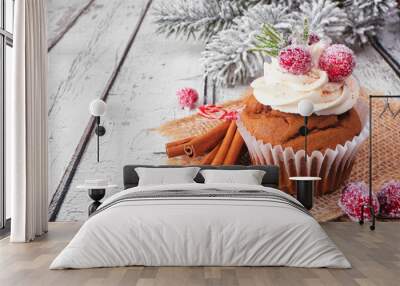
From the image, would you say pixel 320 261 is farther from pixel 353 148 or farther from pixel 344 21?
pixel 344 21

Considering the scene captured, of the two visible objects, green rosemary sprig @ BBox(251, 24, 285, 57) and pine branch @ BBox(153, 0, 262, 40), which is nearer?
green rosemary sprig @ BBox(251, 24, 285, 57)

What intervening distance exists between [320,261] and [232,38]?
3.51 meters

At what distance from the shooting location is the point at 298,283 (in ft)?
12.3

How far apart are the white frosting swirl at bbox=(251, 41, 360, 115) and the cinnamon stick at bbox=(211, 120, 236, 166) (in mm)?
460

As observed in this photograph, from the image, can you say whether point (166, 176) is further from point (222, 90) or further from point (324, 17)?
point (324, 17)

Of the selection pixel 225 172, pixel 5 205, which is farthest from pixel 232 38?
pixel 5 205

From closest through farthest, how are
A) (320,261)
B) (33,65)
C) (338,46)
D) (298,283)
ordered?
(298,283), (320,261), (33,65), (338,46)

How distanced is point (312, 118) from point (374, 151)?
2.83 feet

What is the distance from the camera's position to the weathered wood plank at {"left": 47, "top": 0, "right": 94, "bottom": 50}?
7164mm

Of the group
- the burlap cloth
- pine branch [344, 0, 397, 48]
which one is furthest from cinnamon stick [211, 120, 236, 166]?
pine branch [344, 0, 397, 48]

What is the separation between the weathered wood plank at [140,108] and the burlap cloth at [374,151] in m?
0.21

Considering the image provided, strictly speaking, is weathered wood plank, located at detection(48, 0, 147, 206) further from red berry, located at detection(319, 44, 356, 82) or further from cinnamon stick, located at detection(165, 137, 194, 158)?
red berry, located at detection(319, 44, 356, 82)

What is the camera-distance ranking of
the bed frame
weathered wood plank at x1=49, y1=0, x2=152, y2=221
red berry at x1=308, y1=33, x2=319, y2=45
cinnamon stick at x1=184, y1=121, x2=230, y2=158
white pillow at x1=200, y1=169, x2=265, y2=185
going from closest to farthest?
white pillow at x1=200, y1=169, x2=265, y2=185, the bed frame, red berry at x1=308, y1=33, x2=319, y2=45, cinnamon stick at x1=184, y1=121, x2=230, y2=158, weathered wood plank at x1=49, y1=0, x2=152, y2=221

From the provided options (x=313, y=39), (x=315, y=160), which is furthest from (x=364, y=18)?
(x=315, y=160)
